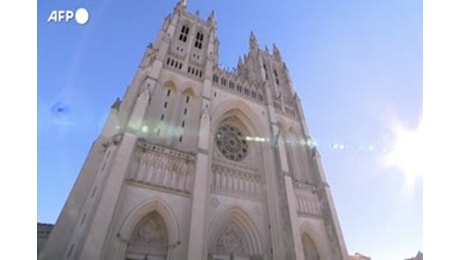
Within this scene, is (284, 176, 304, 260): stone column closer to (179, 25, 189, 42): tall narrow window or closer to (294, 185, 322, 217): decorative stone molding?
(294, 185, 322, 217): decorative stone molding

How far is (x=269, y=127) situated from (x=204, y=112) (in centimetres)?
551

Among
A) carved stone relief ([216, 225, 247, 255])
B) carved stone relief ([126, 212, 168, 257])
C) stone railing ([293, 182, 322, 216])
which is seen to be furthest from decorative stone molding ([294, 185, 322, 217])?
carved stone relief ([126, 212, 168, 257])

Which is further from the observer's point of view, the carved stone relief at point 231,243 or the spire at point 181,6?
the spire at point 181,6

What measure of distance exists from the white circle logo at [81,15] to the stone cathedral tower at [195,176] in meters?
8.27

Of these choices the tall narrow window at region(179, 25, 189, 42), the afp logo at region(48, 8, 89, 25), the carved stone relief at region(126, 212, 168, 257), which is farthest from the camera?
the tall narrow window at region(179, 25, 189, 42)

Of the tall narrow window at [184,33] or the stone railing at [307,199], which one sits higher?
the tall narrow window at [184,33]

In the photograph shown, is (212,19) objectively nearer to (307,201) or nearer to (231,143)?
(231,143)

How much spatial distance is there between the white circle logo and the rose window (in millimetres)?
13379

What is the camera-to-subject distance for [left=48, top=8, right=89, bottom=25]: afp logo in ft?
9.70

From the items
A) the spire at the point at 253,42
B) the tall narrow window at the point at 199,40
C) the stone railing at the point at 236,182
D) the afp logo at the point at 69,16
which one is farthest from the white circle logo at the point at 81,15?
the spire at the point at 253,42

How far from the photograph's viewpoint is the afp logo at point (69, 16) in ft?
9.70

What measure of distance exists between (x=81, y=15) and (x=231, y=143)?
561 inches

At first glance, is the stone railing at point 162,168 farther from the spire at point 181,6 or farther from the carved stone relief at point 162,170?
the spire at point 181,6
